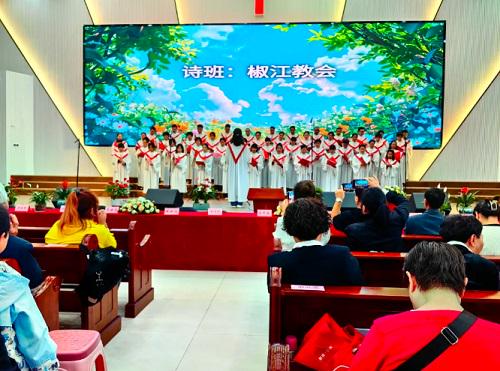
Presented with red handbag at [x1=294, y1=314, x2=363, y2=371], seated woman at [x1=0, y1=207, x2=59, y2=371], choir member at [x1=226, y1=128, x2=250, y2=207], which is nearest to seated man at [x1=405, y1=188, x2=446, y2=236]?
red handbag at [x1=294, y1=314, x2=363, y2=371]

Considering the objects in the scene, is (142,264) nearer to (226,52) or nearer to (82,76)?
(226,52)

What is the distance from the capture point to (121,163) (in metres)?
14.0

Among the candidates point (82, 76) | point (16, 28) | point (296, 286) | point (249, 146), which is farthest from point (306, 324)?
point (16, 28)

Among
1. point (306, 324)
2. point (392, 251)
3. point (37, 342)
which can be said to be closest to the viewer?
point (37, 342)

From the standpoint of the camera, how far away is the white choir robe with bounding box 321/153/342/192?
13414 mm

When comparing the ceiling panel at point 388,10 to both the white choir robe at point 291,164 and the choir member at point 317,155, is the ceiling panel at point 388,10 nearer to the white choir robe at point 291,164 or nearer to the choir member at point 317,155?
the choir member at point 317,155

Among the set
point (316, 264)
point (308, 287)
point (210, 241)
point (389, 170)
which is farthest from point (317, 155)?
point (308, 287)

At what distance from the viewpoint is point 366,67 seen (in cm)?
1429

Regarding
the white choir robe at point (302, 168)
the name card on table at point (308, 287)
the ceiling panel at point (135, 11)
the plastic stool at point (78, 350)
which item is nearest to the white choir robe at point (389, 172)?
the white choir robe at point (302, 168)

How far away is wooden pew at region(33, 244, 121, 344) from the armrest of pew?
2.63 ft

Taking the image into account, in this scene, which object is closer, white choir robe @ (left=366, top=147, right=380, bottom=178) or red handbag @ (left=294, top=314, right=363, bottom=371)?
→ red handbag @ (left=294, top=314, right=363, bottom=371)

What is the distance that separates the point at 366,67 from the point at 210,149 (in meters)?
4.93

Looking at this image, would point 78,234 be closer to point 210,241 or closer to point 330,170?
point 210,241

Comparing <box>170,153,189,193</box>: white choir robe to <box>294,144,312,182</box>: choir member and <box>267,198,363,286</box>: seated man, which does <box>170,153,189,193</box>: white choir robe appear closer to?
<box>294,144,312,182</box>: choir member
